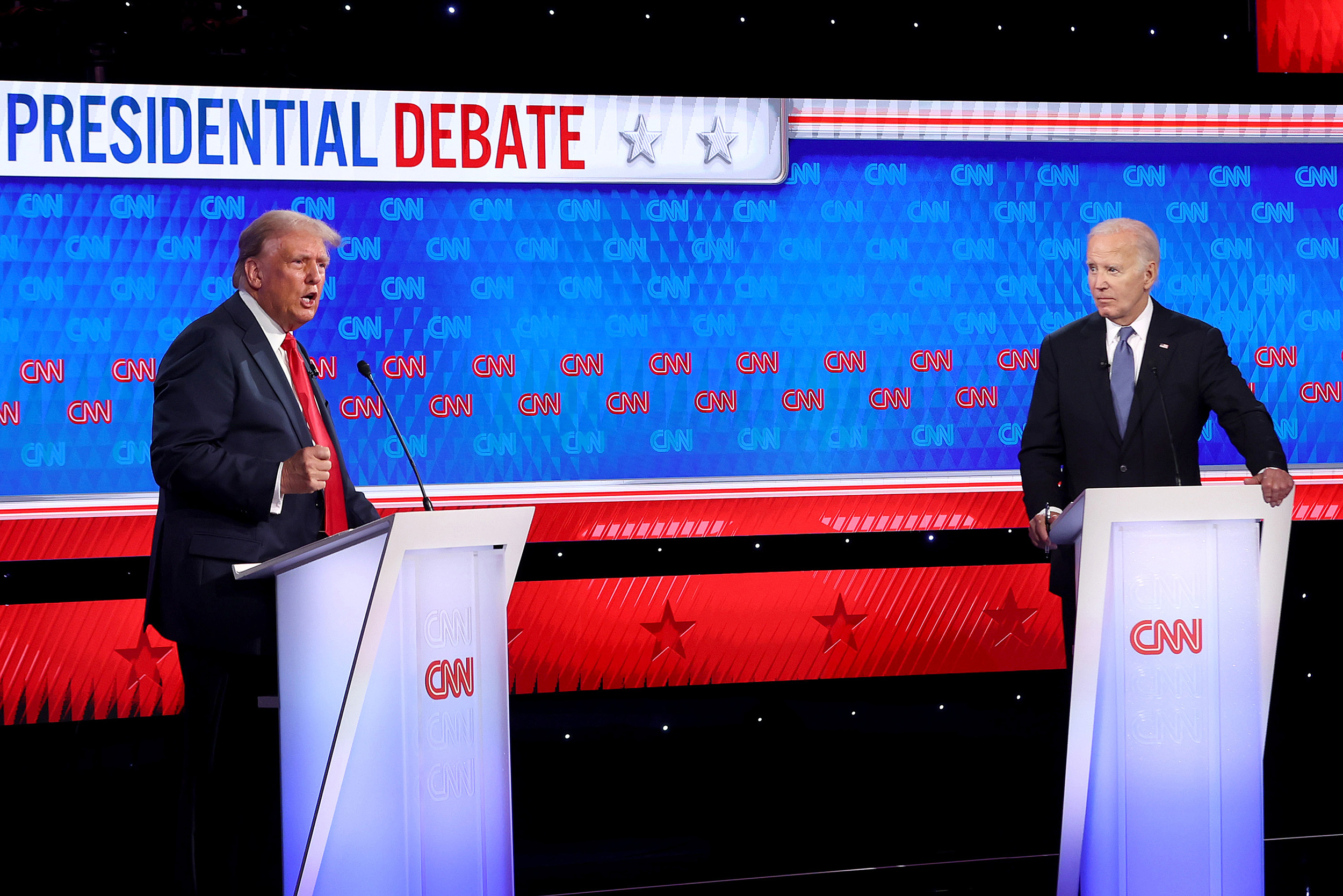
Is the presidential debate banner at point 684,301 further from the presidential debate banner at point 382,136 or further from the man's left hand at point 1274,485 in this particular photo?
the man's left hand at point 1274,485

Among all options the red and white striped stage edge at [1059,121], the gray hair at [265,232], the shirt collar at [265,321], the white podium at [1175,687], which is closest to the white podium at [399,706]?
the shirt collar at [265,321]

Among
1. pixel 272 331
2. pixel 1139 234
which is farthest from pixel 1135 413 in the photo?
pixel 272 331

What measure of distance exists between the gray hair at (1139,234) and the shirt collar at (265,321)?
2.04 metres

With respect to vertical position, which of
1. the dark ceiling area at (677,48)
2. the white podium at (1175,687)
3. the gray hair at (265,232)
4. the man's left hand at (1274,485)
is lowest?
the white podium at (1175,687)

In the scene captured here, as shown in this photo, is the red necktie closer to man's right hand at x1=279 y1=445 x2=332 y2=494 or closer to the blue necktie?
man's right hand at x1=279 y1=445 x2=332 y2=494

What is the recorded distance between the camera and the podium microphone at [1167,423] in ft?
9.50

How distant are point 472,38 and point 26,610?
2161 millimetres

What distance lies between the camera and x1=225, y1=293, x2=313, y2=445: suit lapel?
8.24 ft

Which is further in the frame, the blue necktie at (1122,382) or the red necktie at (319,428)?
the blue necktie at (1122,382)

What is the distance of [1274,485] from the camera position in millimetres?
2447

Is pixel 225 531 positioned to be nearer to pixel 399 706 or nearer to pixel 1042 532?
pixel 399 706

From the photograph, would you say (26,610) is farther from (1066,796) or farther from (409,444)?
(1066,796)

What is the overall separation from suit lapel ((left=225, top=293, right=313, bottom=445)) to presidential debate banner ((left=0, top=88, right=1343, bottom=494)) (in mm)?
1123

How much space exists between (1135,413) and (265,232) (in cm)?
212
